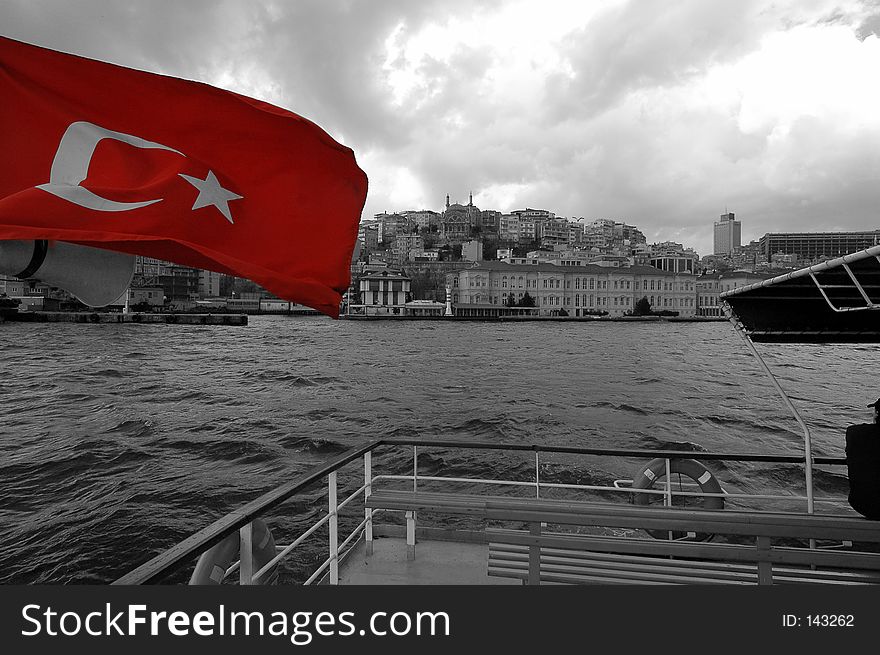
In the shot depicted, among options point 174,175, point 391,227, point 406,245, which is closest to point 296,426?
point 174,175

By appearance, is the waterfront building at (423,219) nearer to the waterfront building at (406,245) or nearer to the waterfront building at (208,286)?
the waterfront building at (406,245)

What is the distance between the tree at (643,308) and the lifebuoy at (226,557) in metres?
83.3

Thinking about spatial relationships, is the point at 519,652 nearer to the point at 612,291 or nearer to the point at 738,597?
the point at 738,597

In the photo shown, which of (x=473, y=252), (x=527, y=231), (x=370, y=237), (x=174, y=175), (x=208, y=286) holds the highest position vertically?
(x=527, y=231)

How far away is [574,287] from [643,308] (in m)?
10.0

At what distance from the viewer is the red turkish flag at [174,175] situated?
1.49 meters

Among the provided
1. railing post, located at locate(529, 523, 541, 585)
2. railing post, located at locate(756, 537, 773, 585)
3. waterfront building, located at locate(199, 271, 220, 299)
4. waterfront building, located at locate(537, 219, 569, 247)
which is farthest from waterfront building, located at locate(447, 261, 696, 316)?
railing post, located at locate(756, 537, 773, 585)

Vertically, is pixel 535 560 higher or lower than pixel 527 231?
lower

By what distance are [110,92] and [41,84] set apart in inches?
7.1

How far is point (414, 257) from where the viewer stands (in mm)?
115625

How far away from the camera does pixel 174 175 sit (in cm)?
168

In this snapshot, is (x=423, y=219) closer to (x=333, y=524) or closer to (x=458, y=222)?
(x=458, y=222)

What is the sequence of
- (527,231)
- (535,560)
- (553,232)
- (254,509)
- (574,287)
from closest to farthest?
(254,509) < (535,560) < (574,287) < (527,231) < (553,232)

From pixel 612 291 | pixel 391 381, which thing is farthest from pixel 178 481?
pixel 612 291
